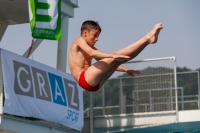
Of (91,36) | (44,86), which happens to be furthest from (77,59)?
(44,86)

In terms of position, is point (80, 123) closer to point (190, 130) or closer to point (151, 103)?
point (151, 103)

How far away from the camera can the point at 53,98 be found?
1948cm

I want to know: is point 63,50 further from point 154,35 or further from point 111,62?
point 154,35

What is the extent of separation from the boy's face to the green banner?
28.2 ft

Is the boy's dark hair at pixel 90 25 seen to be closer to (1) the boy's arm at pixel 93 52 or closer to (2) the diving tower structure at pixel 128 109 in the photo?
(1) the boy's arm at pixel 93 52

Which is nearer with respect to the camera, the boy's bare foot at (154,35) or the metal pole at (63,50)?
the boy's bare foot at (154,35)

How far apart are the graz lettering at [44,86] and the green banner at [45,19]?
113 centimetres

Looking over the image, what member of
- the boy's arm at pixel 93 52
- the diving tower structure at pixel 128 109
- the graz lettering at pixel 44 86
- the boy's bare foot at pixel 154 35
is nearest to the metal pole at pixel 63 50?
the diving tower structure at pixel 128 109

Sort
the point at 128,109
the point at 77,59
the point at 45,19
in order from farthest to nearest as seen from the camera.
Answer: the point at 128,109 < the point at 45,19 < the point at 77,59

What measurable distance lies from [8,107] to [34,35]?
7.70 ft

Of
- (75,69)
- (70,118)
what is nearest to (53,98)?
(70,118)

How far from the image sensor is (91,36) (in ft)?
30.3

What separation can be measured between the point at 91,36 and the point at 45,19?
29.8 feet

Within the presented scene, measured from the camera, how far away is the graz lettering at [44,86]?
1773 cm
